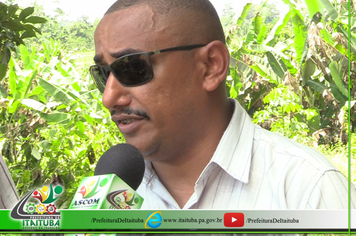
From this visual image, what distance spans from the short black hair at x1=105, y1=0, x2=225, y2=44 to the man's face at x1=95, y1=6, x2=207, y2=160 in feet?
0.06

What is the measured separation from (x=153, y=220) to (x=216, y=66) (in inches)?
17.2

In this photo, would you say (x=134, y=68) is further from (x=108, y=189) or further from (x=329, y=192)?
(x=329, y=192)

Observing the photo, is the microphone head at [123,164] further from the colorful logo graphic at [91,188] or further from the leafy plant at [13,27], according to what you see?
the leafy plant at [13,27]

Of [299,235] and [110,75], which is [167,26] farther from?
[299,235]

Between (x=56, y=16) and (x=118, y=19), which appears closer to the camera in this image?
(x=118, y=19)

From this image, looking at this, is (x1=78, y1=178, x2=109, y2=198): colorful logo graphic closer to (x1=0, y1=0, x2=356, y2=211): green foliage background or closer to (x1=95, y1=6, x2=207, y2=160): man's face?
(x1=95, y1=6, x2=207, y2=160): man's face

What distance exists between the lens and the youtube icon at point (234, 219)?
1.09 meters

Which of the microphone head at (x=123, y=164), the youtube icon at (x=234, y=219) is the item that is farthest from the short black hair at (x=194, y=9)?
the youtube icon at (x=234, y=219)

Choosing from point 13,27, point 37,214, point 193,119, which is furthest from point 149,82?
point 13,27

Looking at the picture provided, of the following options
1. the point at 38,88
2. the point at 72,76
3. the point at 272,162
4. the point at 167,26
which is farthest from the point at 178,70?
the point at 38,88

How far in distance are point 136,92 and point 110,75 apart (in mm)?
73

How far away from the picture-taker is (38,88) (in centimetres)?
227

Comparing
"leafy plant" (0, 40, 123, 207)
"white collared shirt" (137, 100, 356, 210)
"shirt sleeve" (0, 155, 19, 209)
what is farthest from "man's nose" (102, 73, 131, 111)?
"leafy plant" (0, 40, 123, 207)

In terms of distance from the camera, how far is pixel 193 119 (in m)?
1.08
